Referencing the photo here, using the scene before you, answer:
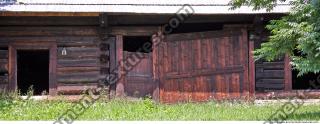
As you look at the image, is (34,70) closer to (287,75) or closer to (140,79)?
(140,79)

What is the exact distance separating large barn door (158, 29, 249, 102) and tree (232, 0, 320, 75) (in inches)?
149

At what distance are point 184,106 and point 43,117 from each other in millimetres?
3742

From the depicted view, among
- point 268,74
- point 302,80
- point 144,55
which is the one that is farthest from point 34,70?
point 302,80

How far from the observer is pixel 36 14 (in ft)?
46.5

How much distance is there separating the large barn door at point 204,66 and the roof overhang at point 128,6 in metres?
0.90

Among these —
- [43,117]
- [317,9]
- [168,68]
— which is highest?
[317,9]

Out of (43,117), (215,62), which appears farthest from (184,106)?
(43,117)

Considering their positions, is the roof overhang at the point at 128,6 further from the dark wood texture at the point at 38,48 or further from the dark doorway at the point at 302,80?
the dark doorway at the point at 302,80

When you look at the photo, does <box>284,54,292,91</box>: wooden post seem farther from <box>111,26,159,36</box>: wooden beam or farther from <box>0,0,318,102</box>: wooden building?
<box>111,26,159,36</box>: wooden beam

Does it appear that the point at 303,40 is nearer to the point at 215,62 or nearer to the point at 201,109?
the point at 201,109

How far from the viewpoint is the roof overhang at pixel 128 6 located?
14117mm

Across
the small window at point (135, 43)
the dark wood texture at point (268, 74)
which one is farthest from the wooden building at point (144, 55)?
the small window at point (135, 43)

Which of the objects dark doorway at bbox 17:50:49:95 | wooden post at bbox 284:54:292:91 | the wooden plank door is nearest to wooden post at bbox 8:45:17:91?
the wooden plank door

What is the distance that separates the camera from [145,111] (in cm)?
1270
